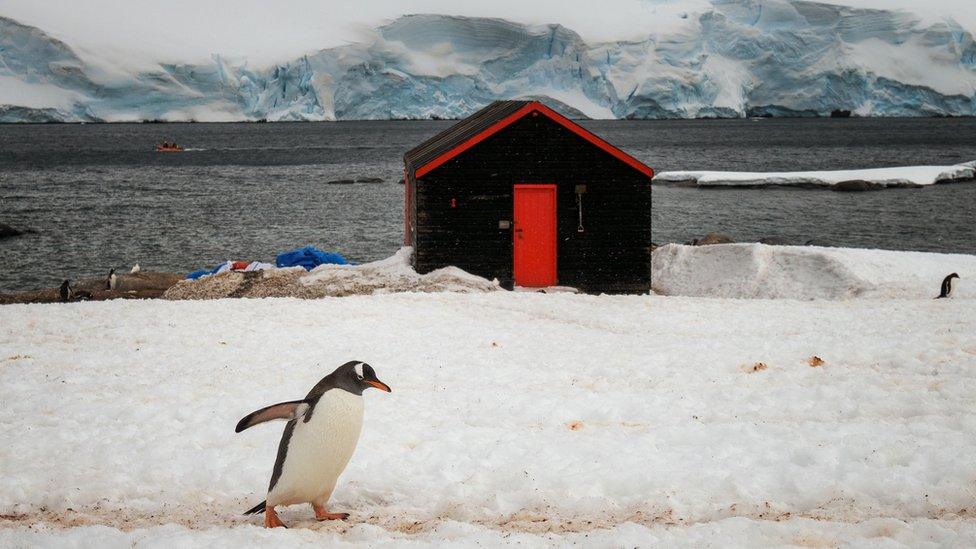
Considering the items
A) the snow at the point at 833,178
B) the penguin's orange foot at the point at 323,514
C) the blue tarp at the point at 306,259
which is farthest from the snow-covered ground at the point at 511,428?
the snow at the point at 833,178

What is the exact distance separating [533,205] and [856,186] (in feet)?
137

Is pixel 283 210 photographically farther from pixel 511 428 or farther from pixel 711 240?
pixel 511 428

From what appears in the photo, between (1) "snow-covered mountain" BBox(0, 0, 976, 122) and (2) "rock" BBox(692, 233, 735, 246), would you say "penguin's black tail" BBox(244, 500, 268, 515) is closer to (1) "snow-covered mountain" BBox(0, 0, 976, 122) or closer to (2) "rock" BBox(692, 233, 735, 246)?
(2) "rock" BBox(692, 233, 735, 246)

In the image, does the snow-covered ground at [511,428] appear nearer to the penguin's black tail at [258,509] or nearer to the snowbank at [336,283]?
the penguin's black tail at [258,509]

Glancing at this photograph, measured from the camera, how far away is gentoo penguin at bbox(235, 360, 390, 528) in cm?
691

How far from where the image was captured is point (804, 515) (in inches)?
292

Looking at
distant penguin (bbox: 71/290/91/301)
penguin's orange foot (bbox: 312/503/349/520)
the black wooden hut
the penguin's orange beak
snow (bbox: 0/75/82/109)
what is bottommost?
penguin's orange foot (bbox: 312/503/349/520)

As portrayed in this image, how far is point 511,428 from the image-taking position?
33.1ft

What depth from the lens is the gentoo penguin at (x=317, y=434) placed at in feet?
22.7

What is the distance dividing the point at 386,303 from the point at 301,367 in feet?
16.7

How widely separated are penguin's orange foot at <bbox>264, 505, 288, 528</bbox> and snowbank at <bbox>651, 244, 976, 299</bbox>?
18710 millimetres

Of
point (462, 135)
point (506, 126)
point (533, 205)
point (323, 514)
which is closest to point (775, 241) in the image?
point (533, 205)

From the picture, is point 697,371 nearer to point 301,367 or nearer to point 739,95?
point 301,367

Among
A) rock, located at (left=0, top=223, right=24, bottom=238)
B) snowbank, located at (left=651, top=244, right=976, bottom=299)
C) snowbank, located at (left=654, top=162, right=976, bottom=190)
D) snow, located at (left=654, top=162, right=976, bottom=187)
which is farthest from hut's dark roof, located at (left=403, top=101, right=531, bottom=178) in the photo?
snow, located at (left=654, top=162, right=976, bottom=187)
